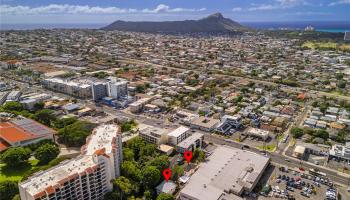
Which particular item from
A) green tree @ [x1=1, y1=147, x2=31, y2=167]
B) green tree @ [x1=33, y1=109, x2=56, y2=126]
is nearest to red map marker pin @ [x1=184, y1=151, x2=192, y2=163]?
green tree @ [x1=1, y1=147, x2=31, y2=167]

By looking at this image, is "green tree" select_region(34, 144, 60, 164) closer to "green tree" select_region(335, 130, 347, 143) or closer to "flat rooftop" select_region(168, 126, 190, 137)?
"flat rooftop" select_region(168, 126, 190, 137)

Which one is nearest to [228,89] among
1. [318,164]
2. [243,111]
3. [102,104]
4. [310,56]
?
[243,111]

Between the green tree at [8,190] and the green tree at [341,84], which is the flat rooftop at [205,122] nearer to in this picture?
the green tree at [8,190]

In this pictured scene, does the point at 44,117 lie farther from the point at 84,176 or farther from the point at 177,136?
the point at 84,176

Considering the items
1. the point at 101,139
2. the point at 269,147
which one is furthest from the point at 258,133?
the point at 101,139

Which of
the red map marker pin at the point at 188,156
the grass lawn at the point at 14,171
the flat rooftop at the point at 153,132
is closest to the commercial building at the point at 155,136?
the flat rooftop at the point at 153,132

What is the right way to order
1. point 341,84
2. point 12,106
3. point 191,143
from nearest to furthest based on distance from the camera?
point 191,143 < point 12,106 < point 341,84
